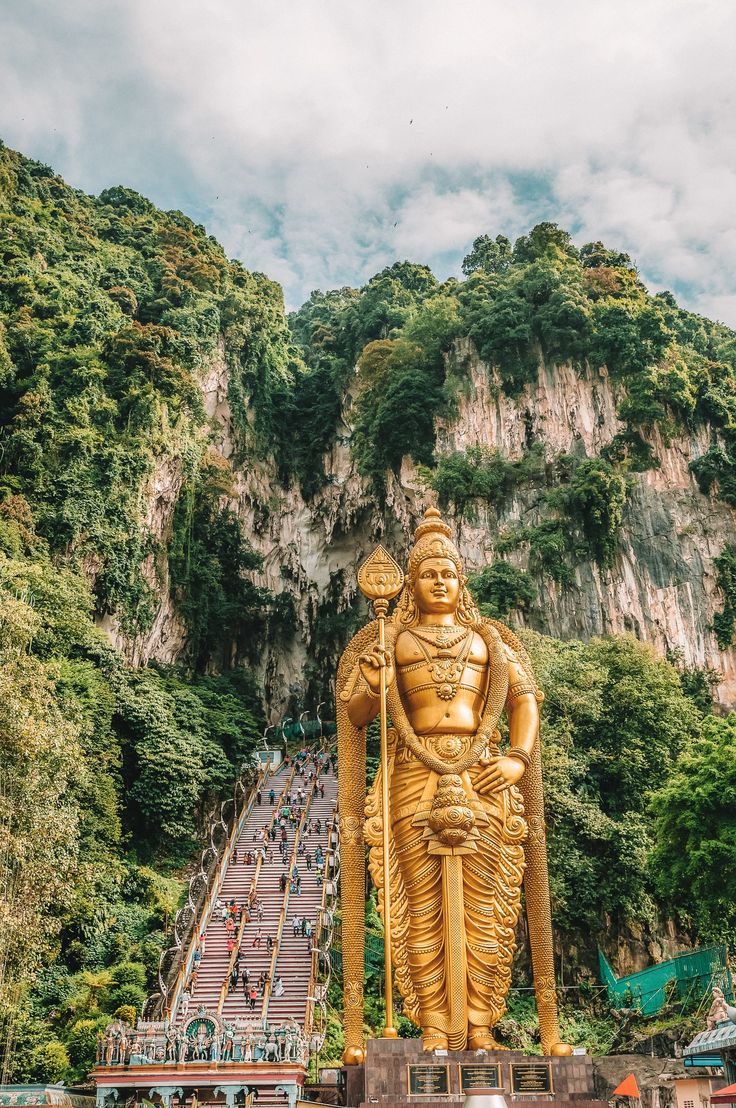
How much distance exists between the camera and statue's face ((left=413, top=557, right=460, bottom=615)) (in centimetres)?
863

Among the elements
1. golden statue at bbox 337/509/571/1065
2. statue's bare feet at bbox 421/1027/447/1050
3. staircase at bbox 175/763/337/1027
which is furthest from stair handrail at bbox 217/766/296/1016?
statue's bare feet at bbox 421/1027/447/1050

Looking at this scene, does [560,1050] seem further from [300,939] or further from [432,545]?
[300,939]

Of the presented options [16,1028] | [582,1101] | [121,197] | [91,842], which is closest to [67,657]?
[91,842]

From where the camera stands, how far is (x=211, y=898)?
A: 618 inches

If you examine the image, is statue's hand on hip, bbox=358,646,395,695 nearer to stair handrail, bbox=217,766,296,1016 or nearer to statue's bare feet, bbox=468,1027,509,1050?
statue's bare feet, bbox=468,1027,509,1050

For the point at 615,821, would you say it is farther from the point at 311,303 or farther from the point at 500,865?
the point at 311,303

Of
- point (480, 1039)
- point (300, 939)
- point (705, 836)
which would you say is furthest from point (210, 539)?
point (480, 1039)

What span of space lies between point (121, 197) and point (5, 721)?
27.1 meters

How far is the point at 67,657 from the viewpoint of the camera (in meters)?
19.0

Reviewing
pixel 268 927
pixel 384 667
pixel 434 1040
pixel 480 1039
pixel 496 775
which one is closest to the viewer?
pixel 434 1040

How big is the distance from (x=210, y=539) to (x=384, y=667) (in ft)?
65.7

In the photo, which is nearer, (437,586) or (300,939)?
(437,586)

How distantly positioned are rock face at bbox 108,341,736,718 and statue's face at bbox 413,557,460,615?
15305 mm

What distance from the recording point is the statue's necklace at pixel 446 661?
26.8ft
